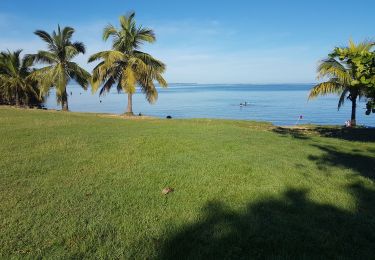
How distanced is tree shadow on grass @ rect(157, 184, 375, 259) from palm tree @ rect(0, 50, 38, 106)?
32.8 meters

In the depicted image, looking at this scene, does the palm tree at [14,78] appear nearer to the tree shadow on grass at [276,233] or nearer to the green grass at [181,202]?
the green grass at [181,202]

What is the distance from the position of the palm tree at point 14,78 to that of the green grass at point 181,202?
86.6ft

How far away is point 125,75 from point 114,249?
2104cm

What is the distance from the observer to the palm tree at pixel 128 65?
24.1 m

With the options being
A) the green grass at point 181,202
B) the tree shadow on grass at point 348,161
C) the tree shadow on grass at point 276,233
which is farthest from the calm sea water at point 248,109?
the tree shadow on grass at point 276,233

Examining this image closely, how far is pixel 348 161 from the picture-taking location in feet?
29.7

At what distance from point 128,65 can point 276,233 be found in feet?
69.4

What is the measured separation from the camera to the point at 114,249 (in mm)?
4102

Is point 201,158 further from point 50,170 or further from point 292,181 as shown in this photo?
point 50,170

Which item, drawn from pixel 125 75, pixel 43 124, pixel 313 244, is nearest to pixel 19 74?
pixel 125 75

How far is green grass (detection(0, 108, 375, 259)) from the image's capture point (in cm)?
419

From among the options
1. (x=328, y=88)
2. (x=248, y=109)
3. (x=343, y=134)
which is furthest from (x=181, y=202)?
(x=248, y=109)

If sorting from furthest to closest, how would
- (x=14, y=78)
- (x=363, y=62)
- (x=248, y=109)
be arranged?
(x=248, y=109)
(x=14, y=78)
(x=363, y=62)

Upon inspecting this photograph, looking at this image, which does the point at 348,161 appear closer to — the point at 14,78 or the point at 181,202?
the point at 181,202
